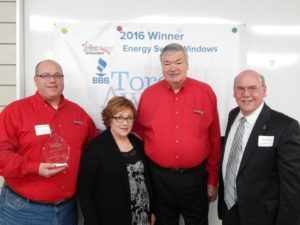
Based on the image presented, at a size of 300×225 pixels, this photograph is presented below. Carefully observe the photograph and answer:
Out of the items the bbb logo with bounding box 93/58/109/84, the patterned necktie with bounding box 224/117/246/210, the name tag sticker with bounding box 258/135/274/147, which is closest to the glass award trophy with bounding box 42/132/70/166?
the bbb logo with bounding box 93/58/109/84

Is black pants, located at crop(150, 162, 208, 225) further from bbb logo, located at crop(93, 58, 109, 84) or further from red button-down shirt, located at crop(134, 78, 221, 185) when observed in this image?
bbb logo, located at crop(93, 58, 109, 84)

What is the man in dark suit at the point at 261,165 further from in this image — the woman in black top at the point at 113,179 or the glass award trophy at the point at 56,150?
the glass award trophy at the point at 56,150

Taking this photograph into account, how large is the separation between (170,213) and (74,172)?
778 mm

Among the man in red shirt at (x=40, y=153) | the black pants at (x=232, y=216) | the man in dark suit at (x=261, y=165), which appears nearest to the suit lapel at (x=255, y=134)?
the man in dark suit at (x=261, y=165)

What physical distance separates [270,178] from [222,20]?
1.39 metres

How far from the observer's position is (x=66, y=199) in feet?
6.73

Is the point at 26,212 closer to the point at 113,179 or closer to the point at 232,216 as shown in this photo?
the point at 113,179

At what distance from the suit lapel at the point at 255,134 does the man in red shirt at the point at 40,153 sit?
1.11 metres

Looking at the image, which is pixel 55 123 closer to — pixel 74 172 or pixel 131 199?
pixel 74 172

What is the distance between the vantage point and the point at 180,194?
2.10m

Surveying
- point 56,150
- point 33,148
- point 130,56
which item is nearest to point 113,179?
point 56,150

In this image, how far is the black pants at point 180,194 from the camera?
209 cm

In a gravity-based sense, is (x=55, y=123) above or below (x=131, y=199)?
above

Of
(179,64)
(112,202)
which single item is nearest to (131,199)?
(112,202)
